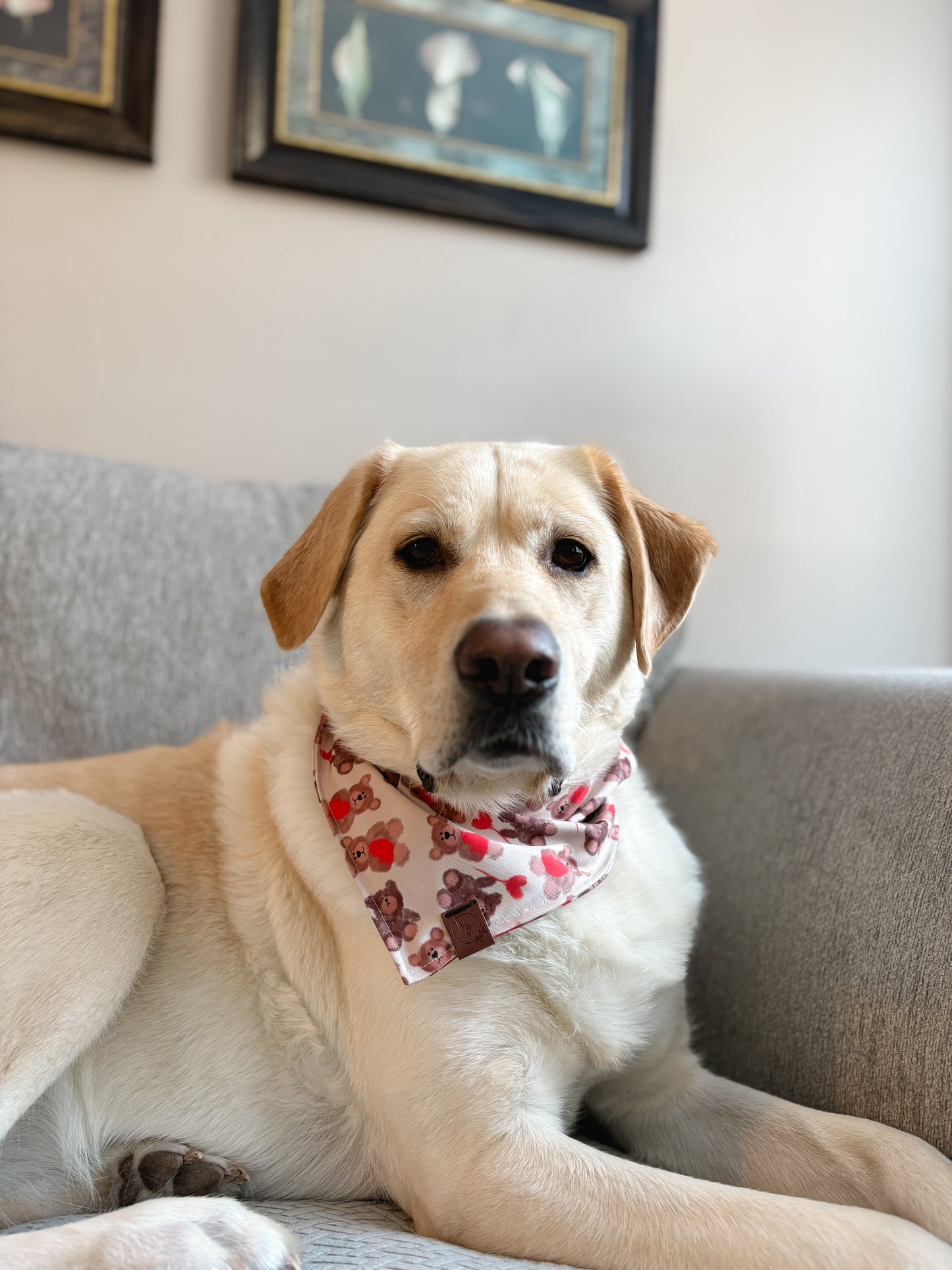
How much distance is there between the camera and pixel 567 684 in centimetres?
116

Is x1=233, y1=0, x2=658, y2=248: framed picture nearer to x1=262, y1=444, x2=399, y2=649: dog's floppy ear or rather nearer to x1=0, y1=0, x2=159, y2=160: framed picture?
x1=0, y1=0, x2=159, y2=160: framed picture

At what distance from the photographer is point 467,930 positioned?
120cm

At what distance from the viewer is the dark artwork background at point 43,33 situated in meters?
2.17

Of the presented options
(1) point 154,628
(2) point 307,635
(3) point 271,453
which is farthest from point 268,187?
(2) point 307,635

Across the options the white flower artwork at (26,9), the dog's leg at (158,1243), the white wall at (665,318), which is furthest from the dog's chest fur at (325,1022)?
the white flower artwork at (26,9)

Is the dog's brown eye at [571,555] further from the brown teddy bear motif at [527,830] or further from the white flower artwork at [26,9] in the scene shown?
the white flower artwork at [26,9]

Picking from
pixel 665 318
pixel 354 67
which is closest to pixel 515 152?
pixel 354 67

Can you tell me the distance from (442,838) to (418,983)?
0.19 m

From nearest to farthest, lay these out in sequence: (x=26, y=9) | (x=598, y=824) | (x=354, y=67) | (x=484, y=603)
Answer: (x=484, y=603) < (x=598, y=824) < (x=26, y=9) < (x=354, y=67)

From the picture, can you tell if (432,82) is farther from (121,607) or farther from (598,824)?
(598,824)

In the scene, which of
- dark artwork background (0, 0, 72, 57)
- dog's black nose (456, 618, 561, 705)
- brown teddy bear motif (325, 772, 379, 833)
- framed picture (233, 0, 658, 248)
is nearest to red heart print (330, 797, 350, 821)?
brown teddy bear motif (325, 772, 379, 833)

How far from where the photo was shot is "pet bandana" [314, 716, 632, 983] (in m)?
1.19

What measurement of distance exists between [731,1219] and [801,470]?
91.7 inches

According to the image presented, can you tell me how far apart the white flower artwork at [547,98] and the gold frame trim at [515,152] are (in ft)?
0.25
